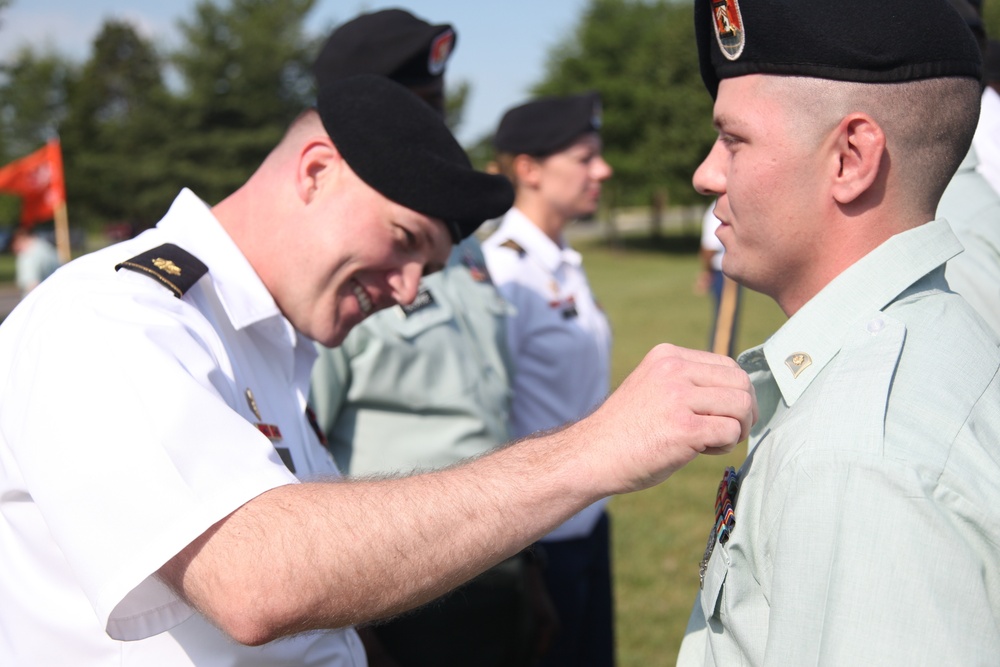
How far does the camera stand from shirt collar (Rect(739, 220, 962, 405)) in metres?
1.62

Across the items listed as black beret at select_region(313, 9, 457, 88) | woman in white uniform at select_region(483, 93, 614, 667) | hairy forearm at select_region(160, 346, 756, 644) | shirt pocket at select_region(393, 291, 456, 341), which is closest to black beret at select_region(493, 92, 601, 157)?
woman in white uniform at select_region(483, 93, 614, 667)

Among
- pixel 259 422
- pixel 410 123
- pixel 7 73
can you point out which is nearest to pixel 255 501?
pixel 259 422

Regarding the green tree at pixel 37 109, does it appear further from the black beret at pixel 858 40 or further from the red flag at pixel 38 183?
the black beret at pixel 858 40

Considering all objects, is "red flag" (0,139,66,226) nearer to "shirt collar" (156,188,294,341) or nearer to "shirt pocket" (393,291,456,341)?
"shirt pocket" (393,291,456,341)

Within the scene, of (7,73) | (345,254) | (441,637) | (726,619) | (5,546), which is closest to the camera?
(726,619)

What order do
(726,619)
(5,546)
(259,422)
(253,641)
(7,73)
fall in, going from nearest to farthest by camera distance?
(253,641) → (726,619) → (5,546) → (259,422) → (7,73)

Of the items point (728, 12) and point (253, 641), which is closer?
point (253, 641)

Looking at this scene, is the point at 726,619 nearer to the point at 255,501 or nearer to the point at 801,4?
the point at 255,501

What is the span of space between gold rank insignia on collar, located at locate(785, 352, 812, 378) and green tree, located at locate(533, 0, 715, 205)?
36.0 m

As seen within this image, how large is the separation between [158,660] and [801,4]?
1.59 meters

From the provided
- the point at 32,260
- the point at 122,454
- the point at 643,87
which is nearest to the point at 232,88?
the point at 643,87

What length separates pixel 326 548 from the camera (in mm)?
1452

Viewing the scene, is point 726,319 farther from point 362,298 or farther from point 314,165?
point 314,165

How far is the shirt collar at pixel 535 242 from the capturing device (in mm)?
4438
